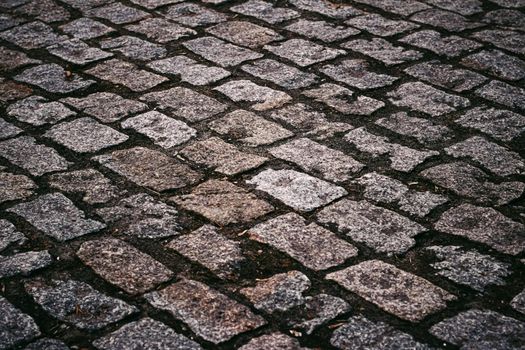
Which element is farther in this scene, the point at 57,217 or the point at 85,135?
the point at 85,135

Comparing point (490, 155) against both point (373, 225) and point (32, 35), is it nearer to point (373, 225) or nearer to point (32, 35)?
point (373, 225)

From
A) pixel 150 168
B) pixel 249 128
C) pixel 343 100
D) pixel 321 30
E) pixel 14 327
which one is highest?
pixel 321 30

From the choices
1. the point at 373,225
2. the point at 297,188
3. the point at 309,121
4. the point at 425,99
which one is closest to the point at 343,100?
the point at 309,121

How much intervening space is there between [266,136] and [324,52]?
1111mm

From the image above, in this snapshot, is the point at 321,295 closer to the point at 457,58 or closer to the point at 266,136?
the point at 266,136

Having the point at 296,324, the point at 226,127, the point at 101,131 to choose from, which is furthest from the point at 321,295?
the point at 101,131

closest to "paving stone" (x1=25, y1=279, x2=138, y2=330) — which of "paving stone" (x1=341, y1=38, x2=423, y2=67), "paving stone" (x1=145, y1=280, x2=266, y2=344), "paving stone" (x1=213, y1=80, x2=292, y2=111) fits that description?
"paving stone" (x1=145, y1=280, x2=266, y2=344)

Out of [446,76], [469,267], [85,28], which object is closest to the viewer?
[469,267]

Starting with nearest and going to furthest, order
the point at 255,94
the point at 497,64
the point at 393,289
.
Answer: the point at 393,289, the point at 255,94, the point at 497,64

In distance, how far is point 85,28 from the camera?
498cm

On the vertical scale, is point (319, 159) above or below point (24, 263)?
above

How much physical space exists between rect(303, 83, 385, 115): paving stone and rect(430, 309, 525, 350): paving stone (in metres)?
1.61

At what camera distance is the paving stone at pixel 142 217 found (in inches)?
119

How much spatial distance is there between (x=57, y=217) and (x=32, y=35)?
2.25 m
